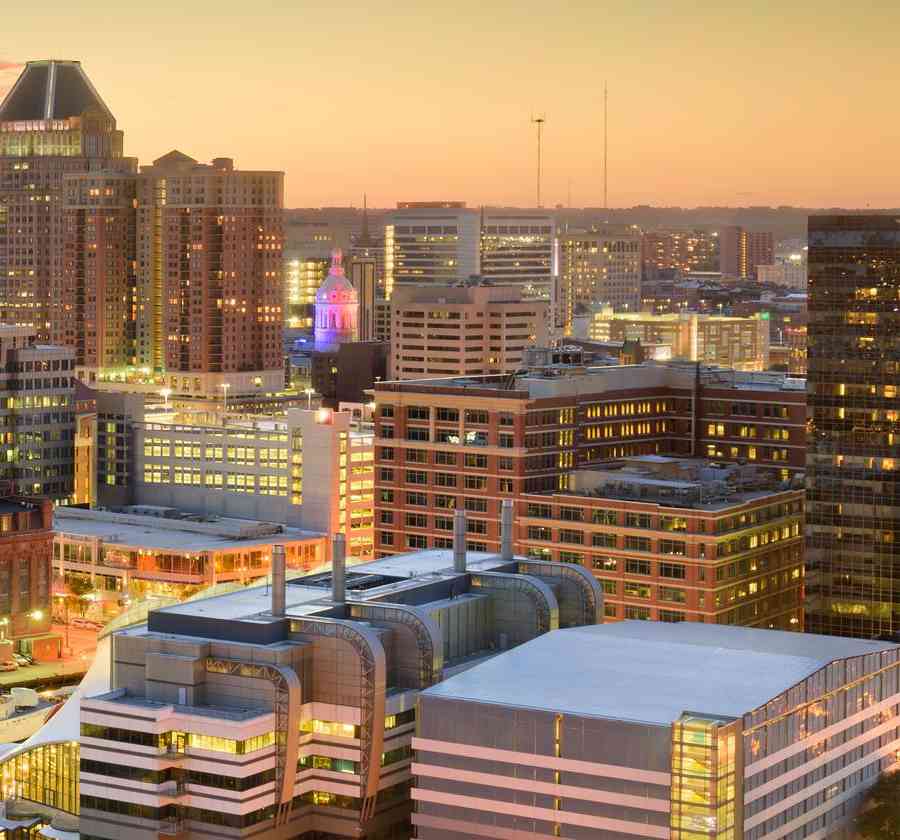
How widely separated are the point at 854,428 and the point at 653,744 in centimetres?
5656

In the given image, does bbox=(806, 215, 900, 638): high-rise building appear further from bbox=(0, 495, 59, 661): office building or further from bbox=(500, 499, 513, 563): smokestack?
bbox=(0, 495, 59, 661): office building

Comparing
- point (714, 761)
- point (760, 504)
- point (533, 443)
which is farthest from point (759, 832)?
point (533, 443)

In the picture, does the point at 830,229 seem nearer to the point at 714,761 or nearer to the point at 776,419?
the point at 776,419

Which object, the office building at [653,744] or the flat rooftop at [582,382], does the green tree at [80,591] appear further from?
the office building at [653,744]

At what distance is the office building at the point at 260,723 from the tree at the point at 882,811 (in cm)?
2068

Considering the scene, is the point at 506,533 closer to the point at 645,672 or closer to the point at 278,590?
the point at 278,590

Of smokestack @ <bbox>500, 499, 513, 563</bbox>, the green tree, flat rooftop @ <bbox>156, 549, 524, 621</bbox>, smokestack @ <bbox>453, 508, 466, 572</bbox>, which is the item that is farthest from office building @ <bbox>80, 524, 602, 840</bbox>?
the green tree

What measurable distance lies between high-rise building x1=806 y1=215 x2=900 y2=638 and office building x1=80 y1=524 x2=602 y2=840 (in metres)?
44.5

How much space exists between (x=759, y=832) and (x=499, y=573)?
27270 mm

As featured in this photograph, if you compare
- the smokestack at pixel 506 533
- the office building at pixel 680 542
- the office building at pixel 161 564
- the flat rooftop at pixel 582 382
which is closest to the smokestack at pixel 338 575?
the smokestack at pixel 506 533

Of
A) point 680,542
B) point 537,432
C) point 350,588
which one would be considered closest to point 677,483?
point 680,542

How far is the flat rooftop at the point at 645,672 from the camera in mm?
101000

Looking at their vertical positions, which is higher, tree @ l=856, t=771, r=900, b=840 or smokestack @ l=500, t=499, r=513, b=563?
smokestack @ l=500, t=499, r=513, b=563

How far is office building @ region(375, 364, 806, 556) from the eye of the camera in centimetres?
16450
